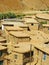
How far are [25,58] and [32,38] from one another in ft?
12.3

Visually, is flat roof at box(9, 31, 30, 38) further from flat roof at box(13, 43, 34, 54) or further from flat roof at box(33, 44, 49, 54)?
flat roof at box(33, 44, 49, 54)

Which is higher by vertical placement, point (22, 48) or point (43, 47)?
point (43, 47)

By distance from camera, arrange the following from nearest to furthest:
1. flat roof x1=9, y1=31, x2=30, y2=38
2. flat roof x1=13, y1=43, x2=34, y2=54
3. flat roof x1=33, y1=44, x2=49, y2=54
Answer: flat roof x1=33, y1=44, x2=49, y2=54, flat roof x1=13, y1=43, x2=34, y2=54, flat roof x1=9, y1=31, x2=30, y2=38

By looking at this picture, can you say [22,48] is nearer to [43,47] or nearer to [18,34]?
[43,47]

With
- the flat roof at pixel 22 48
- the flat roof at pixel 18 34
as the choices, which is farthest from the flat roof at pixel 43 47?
the flat roof at pixel 18 34

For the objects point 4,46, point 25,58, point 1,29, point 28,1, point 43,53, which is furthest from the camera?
point 28,1

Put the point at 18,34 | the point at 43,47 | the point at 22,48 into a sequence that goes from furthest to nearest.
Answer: the point at 18,34
the point at 22,48
the point at 43,47

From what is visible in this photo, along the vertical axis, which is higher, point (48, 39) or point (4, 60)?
point (48, 39)

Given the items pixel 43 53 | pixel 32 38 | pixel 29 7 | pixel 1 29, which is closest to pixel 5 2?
pixel 29 7

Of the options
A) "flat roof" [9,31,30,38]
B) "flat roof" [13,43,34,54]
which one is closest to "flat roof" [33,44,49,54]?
"flat roof" [13,43,34,54]

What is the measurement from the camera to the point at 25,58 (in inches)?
1077

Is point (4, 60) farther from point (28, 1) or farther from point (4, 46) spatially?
point (28, 1)

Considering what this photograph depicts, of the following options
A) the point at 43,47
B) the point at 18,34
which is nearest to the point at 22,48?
the point at 43,47

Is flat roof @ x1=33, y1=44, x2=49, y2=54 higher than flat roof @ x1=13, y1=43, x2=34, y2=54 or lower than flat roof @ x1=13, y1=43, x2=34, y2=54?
higher
